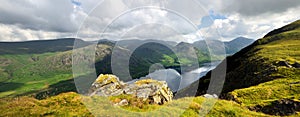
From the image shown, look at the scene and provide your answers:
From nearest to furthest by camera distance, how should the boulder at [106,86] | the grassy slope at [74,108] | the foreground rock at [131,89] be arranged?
the grassy slope at [74,108]
the foreground rock at [131,89]
the boulder at [106,86]

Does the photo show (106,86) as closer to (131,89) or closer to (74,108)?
(131,89)

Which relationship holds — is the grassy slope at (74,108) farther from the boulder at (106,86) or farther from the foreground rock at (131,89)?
the boulder at (106,86)

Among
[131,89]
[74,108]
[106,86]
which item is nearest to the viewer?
[74,108]

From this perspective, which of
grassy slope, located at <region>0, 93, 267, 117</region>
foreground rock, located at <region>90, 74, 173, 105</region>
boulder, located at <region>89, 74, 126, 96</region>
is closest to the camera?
grassy slope, located at <region>0, 93, 267, 117</region>

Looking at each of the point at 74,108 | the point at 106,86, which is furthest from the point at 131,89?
the point at 74,108

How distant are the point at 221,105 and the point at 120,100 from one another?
11.3m

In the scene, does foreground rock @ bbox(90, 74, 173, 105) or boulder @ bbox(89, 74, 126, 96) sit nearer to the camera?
foreground rock @ bbox(90, 74, 173, 105)

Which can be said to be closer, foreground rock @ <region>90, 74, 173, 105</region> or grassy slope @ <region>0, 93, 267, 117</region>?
grassy slope @ <region>0, 93, 267, 117</region>

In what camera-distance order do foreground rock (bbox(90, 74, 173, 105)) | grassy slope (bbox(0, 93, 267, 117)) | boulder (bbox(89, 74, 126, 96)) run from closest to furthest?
grassy slope (bbox(0, 93, 267, 117)) < foreground rock (bbox(90, 74, 173, 105)) < boulder (bbox(89, 74, 126, 96))

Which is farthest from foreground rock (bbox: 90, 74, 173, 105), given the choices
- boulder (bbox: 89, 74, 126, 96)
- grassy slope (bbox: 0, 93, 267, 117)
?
grassy slope (bbox: 0, 93, 267, 117)

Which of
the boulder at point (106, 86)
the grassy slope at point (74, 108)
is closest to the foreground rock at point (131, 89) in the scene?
the boulder at point (106, 86)

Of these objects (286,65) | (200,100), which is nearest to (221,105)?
(200,100)

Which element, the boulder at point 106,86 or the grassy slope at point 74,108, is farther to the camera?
the boulder at point 106,86

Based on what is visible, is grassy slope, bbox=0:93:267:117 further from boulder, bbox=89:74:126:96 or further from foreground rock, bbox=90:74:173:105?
boulder, bbox=89:74:126:96
